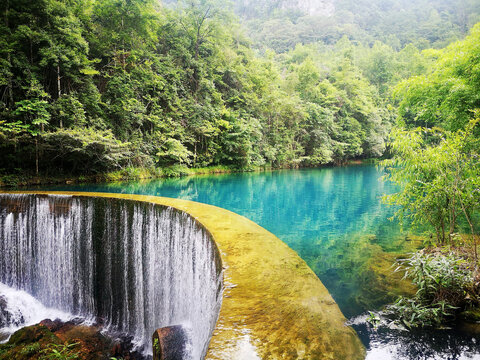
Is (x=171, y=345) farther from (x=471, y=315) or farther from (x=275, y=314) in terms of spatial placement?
(x=471, y=315)

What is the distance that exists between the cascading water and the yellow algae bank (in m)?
2.39

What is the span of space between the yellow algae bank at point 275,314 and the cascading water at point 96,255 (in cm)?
239

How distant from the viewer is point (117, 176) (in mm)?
14711

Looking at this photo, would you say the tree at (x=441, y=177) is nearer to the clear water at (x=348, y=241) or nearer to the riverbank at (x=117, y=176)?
the clear water at (x=348, y=241)

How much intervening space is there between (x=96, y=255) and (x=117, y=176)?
9.44 meters

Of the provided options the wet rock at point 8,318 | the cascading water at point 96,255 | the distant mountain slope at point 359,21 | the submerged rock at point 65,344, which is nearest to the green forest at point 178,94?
the cascading water at point 96,255

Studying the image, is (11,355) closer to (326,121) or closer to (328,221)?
(328,221)

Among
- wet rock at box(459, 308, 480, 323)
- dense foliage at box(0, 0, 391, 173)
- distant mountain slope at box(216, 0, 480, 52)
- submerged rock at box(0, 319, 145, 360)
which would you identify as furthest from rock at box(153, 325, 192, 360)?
distant mountain slope at box(216, 0, 480, 52)

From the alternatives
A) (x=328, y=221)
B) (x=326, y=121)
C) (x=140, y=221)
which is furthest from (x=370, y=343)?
A: (x=326, y=121)

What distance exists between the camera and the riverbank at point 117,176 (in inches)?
436

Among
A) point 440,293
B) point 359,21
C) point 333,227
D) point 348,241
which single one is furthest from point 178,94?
point 359,21

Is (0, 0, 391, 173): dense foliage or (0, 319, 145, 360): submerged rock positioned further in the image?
(0, 0, 391, 173): dense foliage

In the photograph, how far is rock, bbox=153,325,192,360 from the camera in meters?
3.18

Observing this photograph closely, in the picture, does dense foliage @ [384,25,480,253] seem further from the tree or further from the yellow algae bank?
the yellow algae bank
